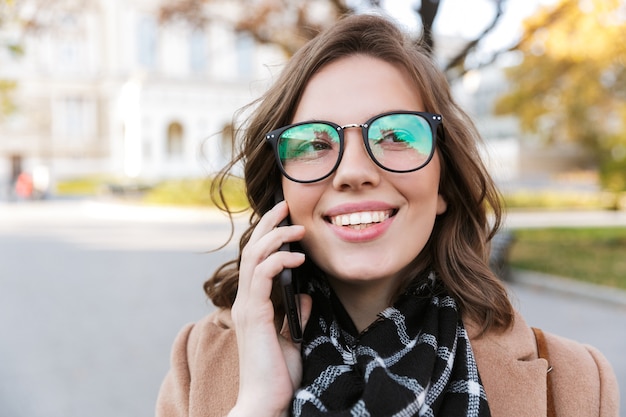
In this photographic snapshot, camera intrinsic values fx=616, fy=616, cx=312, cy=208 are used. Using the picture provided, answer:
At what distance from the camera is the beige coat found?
1.56m

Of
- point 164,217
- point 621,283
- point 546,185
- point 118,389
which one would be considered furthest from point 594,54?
point 546,185

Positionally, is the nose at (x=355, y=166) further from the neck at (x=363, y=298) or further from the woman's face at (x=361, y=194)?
the neck at (x=363, y=298)

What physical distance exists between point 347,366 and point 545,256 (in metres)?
11.2

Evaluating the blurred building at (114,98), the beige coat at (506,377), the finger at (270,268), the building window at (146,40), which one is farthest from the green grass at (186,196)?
the building window at (146,40)

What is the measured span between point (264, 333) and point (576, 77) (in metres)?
22.6

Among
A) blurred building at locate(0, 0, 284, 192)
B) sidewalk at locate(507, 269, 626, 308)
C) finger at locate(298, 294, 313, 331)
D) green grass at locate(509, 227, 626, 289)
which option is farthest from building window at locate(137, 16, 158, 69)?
finger at locate(298, 294, 313, 331)

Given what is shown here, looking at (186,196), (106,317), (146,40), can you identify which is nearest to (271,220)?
(106,317)

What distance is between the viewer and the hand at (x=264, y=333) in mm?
1421

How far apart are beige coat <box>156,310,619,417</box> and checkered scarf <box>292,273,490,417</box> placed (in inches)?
5.0

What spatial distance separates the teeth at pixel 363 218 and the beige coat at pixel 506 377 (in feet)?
1.36

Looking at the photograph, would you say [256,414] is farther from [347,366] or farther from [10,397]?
[10,397]

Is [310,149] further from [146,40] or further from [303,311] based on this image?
[146,40]

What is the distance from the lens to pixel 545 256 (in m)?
11.8

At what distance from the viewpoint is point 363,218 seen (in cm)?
148
